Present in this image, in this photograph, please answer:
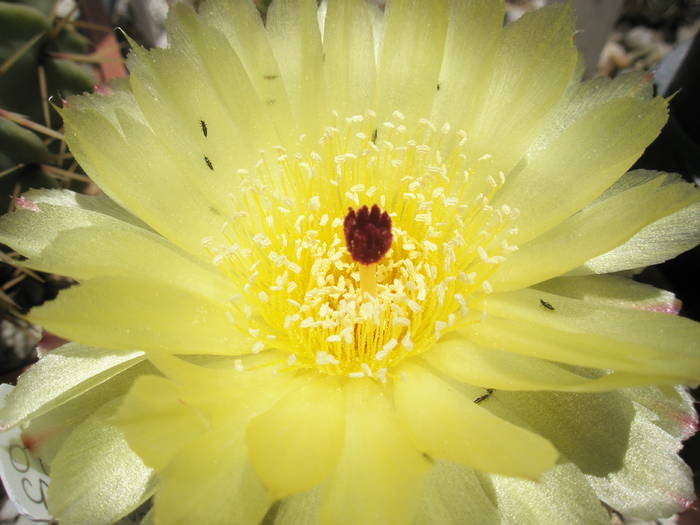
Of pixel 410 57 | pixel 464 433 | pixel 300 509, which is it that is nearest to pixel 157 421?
pixel 300 509

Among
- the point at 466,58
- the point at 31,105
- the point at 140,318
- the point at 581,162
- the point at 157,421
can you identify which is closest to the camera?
the point at 157,421

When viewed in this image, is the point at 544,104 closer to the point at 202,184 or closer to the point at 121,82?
the point at 202,184

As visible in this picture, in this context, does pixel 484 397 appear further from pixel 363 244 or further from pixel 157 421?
pixel 157 421

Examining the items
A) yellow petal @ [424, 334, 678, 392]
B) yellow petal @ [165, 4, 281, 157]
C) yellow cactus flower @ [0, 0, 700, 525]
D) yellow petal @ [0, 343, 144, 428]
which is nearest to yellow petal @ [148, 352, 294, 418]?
yellow cactus flower @ [0, 0, 700, 525]

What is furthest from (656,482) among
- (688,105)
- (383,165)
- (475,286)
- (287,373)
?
(688,105)

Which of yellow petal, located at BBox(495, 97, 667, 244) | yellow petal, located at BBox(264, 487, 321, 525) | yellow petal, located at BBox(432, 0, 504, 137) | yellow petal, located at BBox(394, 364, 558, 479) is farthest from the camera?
yellow petal, located at BBox(432, 0, 504, 137)

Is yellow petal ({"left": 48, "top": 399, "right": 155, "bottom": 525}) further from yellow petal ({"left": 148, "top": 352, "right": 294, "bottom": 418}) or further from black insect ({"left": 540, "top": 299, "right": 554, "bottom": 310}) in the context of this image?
black insect ({"left": 540, "top": 299, "right": 554, "bottom": 310})
